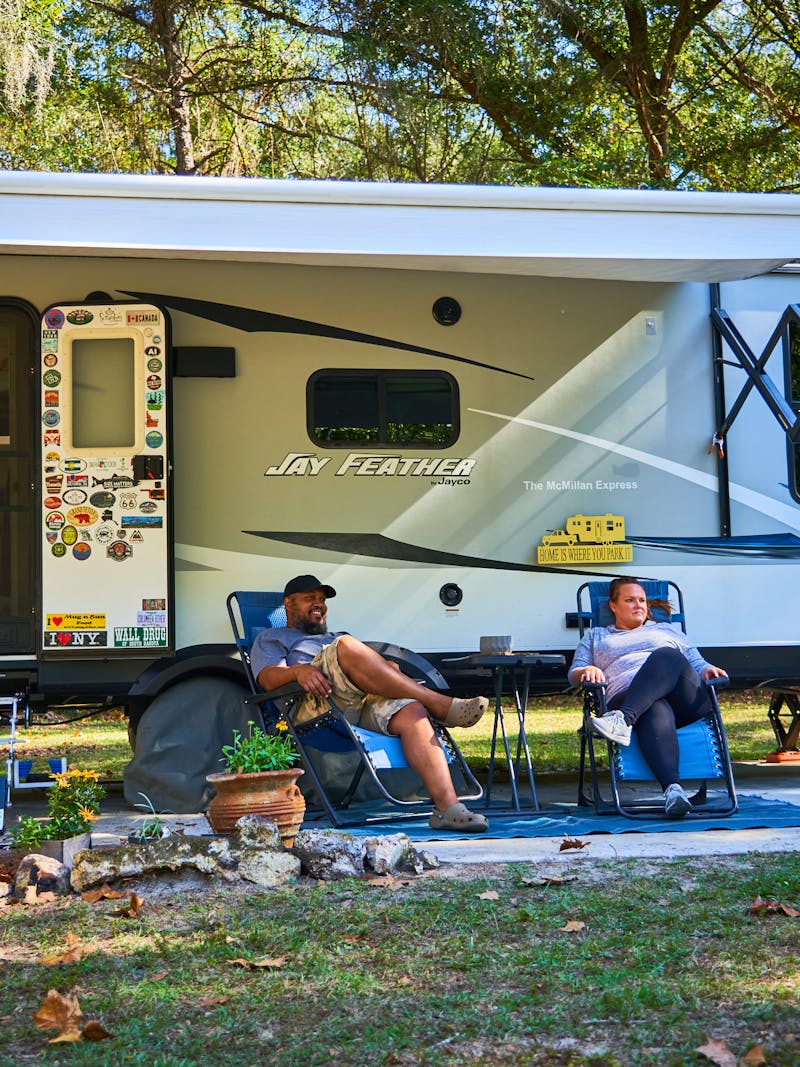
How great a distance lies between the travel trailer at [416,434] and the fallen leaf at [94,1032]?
2971 millimetres

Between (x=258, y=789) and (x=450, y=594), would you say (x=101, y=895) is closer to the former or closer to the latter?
(x=258, y=789)

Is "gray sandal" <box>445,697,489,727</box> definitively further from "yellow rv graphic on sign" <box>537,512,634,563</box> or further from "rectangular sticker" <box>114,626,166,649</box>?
"rectangular sticker" <box>114,626,166,649</box>

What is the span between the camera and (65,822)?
376 cm

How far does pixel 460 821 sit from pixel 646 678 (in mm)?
931

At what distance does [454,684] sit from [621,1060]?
3423mm

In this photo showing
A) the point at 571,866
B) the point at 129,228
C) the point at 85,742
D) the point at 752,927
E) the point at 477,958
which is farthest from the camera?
the point at 85,742

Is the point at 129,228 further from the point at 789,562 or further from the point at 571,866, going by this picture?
the point at 789,562

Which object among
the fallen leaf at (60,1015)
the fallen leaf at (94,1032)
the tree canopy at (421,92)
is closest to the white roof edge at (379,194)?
the fallen leaf at (60,1015)

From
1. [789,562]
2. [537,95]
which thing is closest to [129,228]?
[789,562]

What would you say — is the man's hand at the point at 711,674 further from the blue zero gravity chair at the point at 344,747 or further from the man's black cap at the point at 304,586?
the man's black cap at the point at 304,586

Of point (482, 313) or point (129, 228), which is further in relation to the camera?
point (482, 313)

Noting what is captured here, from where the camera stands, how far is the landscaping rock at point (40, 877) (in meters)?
3.45

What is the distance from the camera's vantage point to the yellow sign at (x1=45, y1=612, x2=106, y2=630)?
17.2ft

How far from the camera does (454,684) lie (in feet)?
18.4
